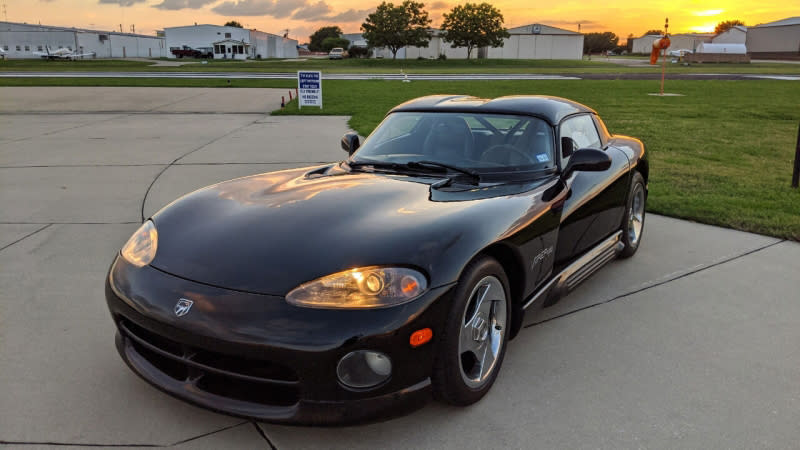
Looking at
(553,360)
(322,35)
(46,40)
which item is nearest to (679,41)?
(322,35)

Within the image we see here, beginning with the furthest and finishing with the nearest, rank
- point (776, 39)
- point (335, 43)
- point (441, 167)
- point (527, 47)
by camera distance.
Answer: point (335, 43) < point (776, 39) < point (527, 47) < point (441, 167)

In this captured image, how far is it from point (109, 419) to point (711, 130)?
13.4 metres

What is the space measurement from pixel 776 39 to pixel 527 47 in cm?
3954

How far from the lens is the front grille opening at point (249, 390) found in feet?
7.44

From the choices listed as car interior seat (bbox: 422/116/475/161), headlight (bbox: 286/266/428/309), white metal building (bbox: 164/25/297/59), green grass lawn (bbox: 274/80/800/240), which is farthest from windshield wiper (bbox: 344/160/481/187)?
white metal building (bbox: 164/25/297/59)

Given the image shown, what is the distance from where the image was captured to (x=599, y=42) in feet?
538

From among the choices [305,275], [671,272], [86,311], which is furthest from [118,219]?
[671,272]

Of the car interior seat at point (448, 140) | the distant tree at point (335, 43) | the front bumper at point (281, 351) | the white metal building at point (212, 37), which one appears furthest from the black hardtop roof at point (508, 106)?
the distant tree at point (335, 43)

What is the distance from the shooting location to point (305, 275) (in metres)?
2.33

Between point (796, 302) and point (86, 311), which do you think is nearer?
point (86, 311)

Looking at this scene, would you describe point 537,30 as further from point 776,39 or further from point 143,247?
point 143,247

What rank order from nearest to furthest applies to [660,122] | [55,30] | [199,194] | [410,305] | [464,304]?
1. [410,305]
2. [464,304]
3. [199,194]
4. [660,122]
5. [55,30]

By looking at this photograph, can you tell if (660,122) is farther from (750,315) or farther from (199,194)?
(199,194)

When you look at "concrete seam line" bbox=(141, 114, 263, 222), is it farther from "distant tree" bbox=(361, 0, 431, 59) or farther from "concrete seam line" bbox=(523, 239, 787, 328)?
"distant tree" bbox=(361, 0, 431, 59)
